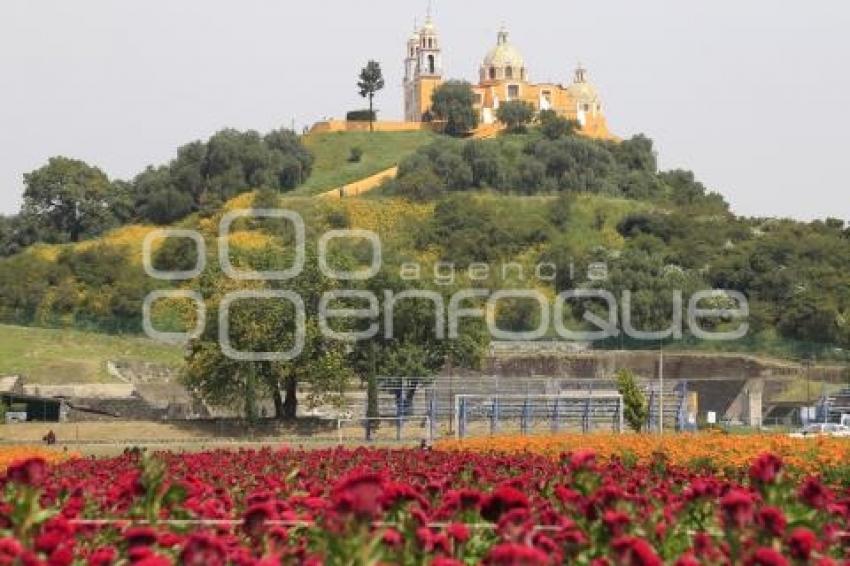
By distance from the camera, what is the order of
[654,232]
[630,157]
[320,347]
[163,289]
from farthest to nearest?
[630,157], [654,232], [163,289], [320,347]

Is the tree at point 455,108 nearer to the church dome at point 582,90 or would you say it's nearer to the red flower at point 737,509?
the church dome at point 582,90

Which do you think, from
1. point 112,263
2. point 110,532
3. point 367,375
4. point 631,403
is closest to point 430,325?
point 367,375

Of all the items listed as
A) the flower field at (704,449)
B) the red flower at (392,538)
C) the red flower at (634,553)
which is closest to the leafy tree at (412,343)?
the flower field at (704,449)

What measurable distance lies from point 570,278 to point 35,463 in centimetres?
8656

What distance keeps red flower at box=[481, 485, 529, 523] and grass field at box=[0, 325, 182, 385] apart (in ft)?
196

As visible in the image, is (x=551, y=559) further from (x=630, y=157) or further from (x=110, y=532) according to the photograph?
(x=630, y=157)

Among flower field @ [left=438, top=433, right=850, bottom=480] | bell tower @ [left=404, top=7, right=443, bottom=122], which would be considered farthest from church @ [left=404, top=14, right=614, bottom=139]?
flower field @ [left=438, top=433, right=850, bottom=480]

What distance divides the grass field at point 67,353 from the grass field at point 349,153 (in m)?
41.1

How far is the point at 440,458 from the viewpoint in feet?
82.7

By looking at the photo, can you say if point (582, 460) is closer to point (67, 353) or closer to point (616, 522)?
point (616, 522)

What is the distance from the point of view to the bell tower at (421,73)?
142 meters

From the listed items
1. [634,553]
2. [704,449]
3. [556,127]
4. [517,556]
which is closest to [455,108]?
[556,127]

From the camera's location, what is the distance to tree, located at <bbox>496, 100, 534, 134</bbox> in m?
129

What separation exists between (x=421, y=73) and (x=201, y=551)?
137 metres
